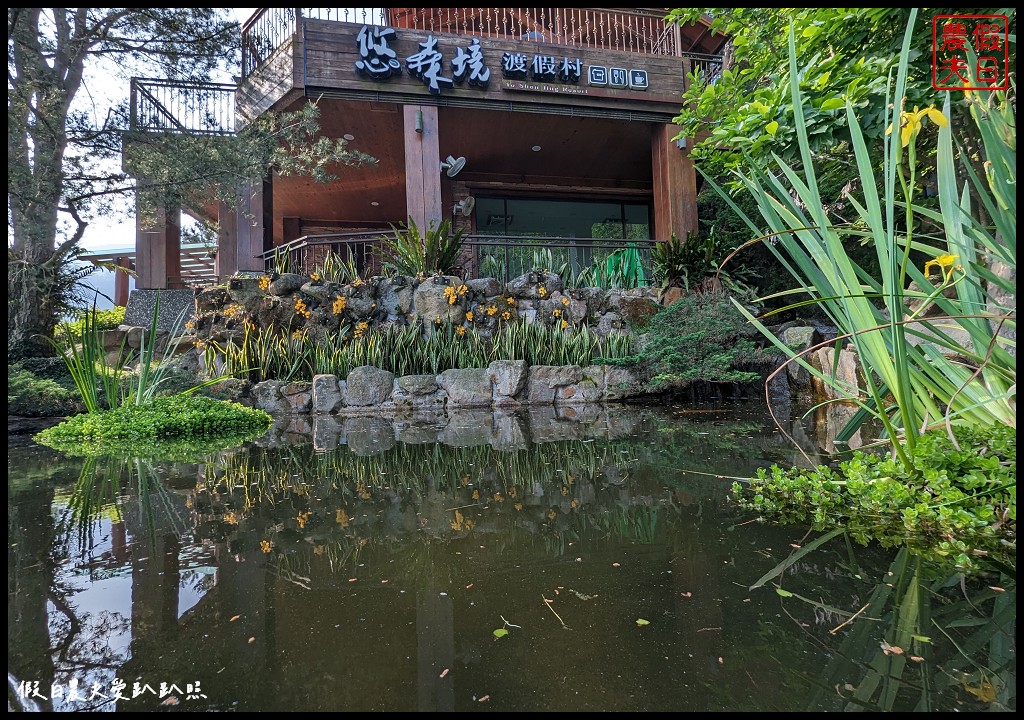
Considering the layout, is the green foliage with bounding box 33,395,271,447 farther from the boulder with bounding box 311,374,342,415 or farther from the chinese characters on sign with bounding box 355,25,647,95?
the chinese characters on sign with bounding box 355,25,647,95

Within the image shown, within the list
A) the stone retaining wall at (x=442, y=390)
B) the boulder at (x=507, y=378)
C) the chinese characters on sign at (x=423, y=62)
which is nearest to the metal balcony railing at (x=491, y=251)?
the stone retaining wall at (x=442, y=390)

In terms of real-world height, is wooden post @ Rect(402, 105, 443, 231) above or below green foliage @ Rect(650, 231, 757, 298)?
above

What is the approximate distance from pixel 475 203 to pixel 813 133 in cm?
942

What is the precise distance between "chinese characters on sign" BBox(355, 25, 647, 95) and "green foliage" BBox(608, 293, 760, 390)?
4945 mm

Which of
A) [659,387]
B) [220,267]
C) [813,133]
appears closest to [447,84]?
[220,267]

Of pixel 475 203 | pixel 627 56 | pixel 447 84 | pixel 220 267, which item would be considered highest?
pixel 627 56

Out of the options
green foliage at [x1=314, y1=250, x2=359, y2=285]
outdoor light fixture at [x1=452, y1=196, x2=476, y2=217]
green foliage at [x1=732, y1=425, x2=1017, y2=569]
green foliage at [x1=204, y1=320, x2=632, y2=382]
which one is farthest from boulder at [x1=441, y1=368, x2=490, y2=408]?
outdoor light fixture at [x1=452, y1=196, x2=476, y2=217]

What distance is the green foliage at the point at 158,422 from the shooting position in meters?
3.96

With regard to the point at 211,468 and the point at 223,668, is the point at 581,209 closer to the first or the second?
the point at 211,468

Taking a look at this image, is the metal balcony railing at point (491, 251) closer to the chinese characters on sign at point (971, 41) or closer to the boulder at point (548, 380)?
the boulder at point (548, 380)

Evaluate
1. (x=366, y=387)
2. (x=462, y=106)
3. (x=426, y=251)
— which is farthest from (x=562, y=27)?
(x=366, y=387)

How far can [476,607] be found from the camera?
4.04 ft

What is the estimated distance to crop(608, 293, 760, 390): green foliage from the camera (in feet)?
18.0

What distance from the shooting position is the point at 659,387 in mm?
5895
